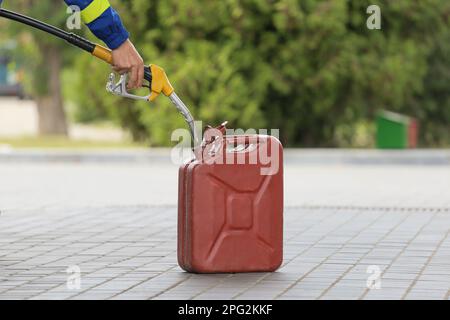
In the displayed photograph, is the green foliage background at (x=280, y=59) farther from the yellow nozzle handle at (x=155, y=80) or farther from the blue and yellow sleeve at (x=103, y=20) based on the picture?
the blue and yellow sleeve at (x=103, y=20)

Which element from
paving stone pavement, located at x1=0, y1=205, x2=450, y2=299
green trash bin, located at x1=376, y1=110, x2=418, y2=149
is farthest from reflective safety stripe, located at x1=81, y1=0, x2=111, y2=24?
green trash bin, located at x1=376, y1=110, x2=418, y2=149

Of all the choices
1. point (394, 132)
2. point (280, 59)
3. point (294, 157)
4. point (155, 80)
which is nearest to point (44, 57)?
point (280, 59)

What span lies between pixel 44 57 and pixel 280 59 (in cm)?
764

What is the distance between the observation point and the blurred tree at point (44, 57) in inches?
1007

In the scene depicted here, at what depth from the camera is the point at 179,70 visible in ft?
70.1

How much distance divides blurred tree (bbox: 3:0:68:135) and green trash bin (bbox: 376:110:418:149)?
6.94 metres

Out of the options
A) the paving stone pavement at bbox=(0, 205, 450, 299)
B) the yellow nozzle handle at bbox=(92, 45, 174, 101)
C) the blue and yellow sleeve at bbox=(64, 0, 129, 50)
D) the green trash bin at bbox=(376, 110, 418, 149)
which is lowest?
the paving stone pavement at bbox=(0, 205, 450, 299)

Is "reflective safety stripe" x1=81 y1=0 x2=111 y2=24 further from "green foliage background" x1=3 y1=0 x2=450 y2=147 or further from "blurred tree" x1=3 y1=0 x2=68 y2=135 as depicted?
"blurred tree" x1=3 y1=0 x2=68 y2=135

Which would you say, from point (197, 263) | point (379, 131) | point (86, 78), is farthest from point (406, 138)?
point (197, 263)

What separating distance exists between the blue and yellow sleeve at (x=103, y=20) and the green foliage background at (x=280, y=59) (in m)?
13.3

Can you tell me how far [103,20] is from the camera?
7.39 metres

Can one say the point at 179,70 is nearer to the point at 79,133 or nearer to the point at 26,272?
the point at 79,133

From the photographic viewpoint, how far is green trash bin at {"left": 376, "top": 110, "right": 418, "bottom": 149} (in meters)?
21.0

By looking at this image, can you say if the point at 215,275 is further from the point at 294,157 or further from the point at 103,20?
the point at 294,157
